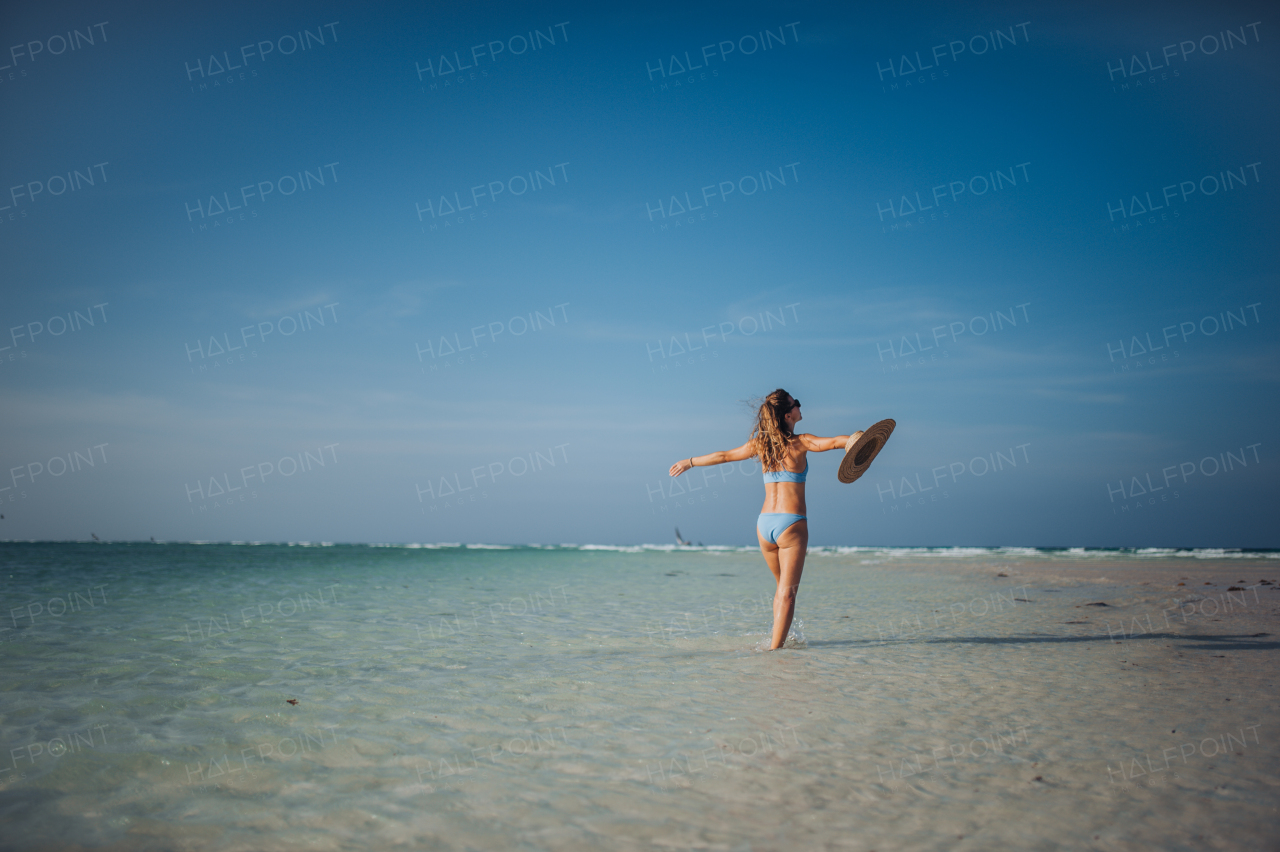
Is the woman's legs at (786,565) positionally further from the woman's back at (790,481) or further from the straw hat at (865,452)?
the straw hat at (865,452)

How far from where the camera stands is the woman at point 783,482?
23.4 ft

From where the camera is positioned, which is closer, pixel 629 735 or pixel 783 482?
pixel 629 735


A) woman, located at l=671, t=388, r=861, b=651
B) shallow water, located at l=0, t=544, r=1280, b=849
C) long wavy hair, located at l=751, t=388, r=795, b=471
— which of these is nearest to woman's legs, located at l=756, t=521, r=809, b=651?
woman, located at l=671, t=388, r=861, b=651

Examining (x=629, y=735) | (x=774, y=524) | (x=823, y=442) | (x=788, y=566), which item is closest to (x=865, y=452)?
(x=823, y=442)

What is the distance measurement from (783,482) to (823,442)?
24.1 inches

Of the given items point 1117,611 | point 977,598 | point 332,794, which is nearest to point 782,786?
point 332,794

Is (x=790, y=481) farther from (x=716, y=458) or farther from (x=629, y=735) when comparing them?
(x=629, y=735)

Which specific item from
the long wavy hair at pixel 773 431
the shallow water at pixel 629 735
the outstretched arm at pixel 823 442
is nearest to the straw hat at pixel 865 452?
the outstretched arm at pixel 823 442

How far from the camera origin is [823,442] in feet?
23.2

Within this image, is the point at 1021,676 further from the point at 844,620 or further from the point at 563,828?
the point at 563,828

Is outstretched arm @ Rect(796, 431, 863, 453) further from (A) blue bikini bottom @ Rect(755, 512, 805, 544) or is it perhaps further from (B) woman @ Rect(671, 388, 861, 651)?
(A) blue bikini bottom @ Rect(755, 512, 805, 544)

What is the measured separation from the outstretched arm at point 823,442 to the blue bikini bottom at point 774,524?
2.47ft

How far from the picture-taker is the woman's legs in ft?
23.1

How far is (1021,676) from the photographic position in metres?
6.24
